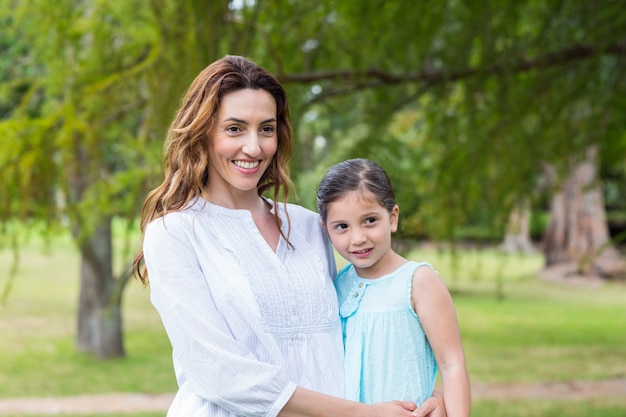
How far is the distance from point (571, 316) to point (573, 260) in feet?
14.9

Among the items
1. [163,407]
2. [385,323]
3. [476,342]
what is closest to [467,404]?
[385,323]

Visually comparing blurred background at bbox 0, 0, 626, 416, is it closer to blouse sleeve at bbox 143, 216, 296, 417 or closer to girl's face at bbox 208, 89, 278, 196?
girl's face at bbox 208, 89, 278, 196

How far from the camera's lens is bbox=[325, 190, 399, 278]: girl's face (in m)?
1.79

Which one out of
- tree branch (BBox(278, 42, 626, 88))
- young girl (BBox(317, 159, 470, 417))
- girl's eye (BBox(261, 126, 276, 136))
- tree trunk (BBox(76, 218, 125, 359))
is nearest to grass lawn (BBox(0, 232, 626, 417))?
tree trunk (BBox(76, 218, 125, 359))

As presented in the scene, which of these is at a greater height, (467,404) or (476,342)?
(467,404)

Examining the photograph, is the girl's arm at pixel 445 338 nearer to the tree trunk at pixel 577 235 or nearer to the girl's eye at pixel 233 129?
the girl's eye at pixel 233 129

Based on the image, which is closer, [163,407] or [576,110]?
[576,110]

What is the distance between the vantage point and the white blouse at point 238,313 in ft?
5.38

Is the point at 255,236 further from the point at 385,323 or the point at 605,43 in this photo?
the point at 605,43

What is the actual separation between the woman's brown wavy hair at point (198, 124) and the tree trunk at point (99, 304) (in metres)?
7.97

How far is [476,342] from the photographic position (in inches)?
476

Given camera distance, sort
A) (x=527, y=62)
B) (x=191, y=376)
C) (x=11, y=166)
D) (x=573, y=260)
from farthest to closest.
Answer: (x=573, y=260)
(x=527, y=62)
(x=11, y=166)
(x=191, y=376)

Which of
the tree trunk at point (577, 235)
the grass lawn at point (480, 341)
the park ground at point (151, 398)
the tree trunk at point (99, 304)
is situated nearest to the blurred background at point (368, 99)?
the grass lawn at point (480, 341)

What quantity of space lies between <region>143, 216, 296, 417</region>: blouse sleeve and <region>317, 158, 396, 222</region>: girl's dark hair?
31 centimetres
